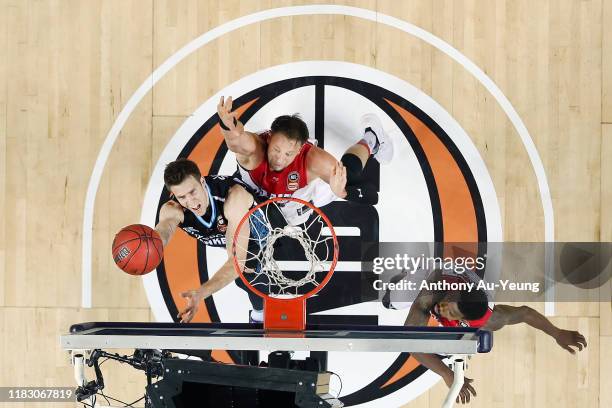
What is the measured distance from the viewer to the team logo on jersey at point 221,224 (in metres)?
5.70

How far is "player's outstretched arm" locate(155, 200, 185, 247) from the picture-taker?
5.74m

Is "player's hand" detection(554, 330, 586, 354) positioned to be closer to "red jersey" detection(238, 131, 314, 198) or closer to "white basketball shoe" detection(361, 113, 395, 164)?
"white basketball shoe" detection(361, 113, 395, 164)

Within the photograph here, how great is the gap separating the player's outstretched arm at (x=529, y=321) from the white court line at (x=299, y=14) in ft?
0.28

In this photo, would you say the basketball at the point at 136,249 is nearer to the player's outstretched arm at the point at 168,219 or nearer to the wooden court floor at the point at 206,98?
the player's outstretched arm at the point at 168,219

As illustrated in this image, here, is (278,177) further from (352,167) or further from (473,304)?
(473,304)

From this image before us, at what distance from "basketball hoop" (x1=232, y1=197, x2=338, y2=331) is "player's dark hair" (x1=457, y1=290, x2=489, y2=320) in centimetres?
94

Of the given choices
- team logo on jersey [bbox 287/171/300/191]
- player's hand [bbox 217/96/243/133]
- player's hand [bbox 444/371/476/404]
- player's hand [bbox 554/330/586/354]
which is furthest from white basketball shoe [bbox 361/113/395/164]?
player's hand [bbox 554/330/586/354]

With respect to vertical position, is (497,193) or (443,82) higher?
(443,82)

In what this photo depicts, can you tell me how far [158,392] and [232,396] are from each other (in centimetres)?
34

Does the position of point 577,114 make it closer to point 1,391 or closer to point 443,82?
point 443,82

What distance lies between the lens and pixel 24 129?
5.89m

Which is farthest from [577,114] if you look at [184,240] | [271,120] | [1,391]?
[1,391]

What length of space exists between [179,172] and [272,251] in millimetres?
830

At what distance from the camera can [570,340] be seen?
5672 millimetres
